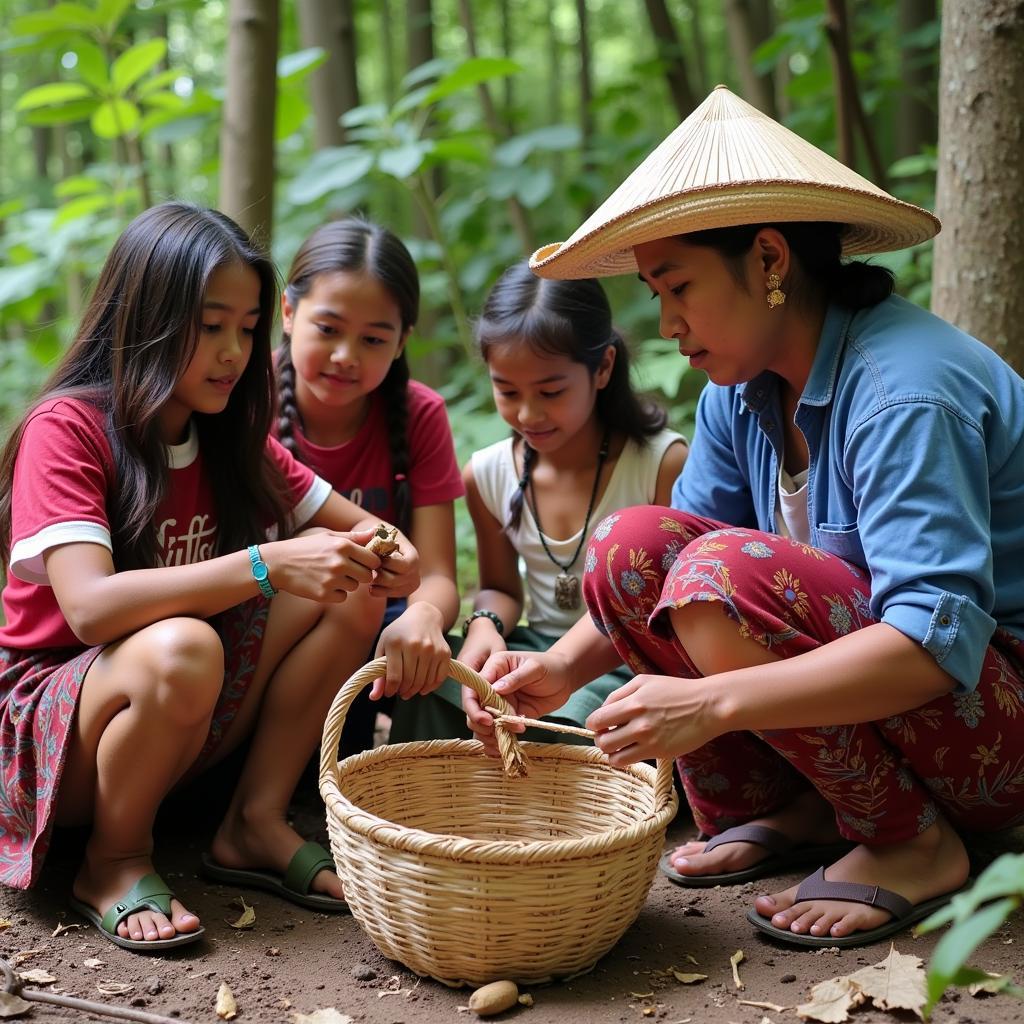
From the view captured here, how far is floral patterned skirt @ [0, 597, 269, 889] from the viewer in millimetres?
1918

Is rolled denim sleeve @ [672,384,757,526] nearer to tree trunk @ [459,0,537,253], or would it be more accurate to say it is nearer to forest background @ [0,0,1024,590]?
forest background @ [0,0,1024,590]

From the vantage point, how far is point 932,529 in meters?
1.63

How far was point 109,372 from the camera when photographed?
2.13 m

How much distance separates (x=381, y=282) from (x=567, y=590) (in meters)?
0.81

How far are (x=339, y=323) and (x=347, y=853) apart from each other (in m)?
1.20

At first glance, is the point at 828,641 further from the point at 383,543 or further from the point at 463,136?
the point at 463,136

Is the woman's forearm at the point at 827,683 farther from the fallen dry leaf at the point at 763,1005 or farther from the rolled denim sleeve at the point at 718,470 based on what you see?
the rolled denim sleeve at the point at 718,470

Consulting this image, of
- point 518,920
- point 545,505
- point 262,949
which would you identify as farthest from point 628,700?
point 545,505

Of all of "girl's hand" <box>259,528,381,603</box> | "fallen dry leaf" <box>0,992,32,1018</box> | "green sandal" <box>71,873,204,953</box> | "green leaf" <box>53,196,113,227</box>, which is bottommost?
"green sandal" <box>71,873,204,953</box>

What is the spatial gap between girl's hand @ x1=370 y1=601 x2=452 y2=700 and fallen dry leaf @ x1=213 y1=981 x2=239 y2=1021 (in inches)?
20.9

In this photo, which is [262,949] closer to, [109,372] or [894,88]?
[109,372]

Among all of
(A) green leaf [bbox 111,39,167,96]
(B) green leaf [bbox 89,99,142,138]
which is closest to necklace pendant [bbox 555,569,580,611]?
(A) green leaf [bbox 111,39,167,96]

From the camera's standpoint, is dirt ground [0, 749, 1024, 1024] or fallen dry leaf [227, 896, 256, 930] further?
fallen dry leaf [227, 896, 256, 930]

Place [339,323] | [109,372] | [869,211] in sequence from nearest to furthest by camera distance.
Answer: [869,211]
[109,372]
[339,323]
